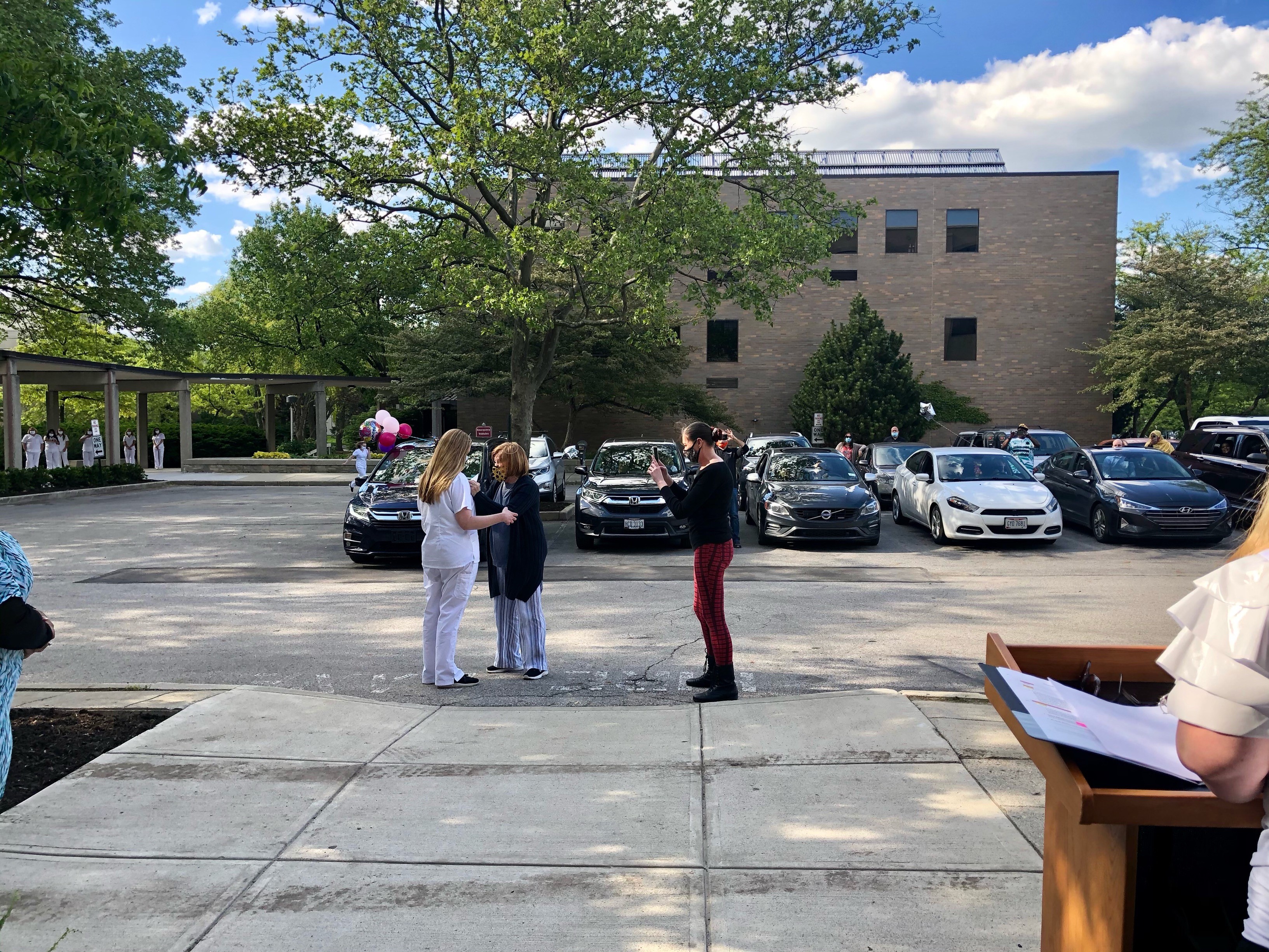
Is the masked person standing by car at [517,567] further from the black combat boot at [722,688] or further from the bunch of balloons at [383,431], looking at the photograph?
the bunch of balloons at [383,431]

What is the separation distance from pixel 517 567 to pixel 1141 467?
1290 cm

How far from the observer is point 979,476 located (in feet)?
52.1

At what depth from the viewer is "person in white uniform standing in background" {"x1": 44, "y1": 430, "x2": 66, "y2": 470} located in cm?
3428

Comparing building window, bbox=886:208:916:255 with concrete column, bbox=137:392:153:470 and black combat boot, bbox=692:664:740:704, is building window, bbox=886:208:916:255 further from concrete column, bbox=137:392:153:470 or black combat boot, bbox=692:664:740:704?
black combat boot, bbox=692:664:740:704

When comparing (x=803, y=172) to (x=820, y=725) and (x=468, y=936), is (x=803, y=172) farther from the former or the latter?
(x=468, y=936)

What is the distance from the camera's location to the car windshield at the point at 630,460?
15.9 meters

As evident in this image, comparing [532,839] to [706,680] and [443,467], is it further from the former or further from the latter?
[443,467]

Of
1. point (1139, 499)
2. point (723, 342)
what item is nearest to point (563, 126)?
point (1139, 499)

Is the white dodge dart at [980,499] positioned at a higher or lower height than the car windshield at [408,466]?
lower

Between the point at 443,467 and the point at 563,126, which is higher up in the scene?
the point at 563,126

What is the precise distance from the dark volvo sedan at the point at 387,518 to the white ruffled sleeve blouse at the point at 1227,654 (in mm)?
11193

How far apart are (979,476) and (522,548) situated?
10.8 metres

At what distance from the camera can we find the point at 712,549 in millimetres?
6609

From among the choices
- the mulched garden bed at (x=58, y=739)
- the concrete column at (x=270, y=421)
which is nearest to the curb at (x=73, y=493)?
the concrete column at (x=270, y=421)
